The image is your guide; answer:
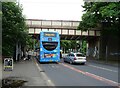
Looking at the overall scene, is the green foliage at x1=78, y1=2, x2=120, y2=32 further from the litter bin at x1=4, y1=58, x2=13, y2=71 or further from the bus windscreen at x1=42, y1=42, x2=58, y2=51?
the litter bin at x1=4, y1=58, x2=13, y2=71

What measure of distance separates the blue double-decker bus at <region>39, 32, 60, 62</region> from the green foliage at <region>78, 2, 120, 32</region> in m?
7.79

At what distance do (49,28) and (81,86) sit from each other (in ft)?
158

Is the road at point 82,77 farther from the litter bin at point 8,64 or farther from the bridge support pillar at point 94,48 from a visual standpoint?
the bridge support pillar at point 94,48

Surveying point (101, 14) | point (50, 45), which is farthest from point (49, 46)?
point (101, 14)

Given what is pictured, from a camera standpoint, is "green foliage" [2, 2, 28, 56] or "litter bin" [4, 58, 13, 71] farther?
"green foliage" [2, 2, 28, 56]

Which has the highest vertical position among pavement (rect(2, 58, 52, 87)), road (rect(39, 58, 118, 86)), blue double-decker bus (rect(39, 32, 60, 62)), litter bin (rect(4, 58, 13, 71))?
blue double-decker bus (rect(39, 32, 60, 62))

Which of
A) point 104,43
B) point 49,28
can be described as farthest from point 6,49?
point 104,43

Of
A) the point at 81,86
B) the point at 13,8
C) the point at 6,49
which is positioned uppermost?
the point at 13,8

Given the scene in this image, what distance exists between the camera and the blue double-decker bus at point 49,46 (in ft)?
128

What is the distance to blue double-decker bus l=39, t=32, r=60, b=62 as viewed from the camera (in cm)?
3916

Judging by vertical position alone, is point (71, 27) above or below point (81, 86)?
above

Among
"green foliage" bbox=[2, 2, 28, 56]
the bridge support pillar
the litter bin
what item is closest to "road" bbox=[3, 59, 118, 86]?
the litter bin

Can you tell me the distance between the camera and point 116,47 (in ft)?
219

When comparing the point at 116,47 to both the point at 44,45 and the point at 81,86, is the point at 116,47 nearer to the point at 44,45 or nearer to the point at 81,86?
Answer: the point at 44,45
